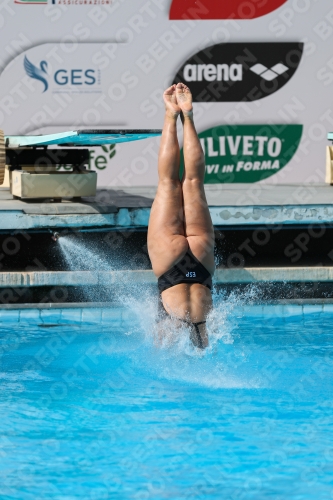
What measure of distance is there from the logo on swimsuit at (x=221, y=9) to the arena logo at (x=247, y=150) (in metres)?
1.51

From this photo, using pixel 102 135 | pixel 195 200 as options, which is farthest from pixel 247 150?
pixel 195 200

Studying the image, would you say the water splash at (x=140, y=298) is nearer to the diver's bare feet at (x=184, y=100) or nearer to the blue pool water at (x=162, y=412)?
the blue pool water at (x=162, y=412)

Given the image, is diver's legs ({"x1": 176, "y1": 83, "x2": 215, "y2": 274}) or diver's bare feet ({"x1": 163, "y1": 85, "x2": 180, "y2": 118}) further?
diver's bare feet ({"x1": 163, "y1": 85, "x2": 180, "y2": 118})

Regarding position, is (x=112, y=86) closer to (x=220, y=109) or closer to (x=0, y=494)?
(x=220, y=109)

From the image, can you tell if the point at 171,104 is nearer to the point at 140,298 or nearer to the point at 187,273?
the point at 187,273

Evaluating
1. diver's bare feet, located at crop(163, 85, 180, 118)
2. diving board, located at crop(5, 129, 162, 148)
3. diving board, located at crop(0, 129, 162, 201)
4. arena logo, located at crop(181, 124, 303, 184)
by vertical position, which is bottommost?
diver's bare feet, located at crop(163, 85, 180, 118)

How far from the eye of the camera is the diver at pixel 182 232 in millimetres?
5188

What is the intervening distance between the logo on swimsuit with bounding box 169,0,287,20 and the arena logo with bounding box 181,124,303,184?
151 cm

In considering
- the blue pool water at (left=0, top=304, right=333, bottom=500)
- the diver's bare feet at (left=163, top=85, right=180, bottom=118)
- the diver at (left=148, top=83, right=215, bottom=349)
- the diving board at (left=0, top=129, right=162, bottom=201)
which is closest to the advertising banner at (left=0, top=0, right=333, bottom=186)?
the diving board at (left=0, top=129, right=162, bottom=201)

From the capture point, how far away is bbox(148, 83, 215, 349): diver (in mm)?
5188

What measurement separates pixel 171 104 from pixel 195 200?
28.7 inches

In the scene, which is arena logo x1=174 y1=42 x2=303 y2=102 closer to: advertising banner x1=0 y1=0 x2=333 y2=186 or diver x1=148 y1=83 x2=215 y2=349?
advertising banner x1=0 y1=0 x2=333 y2=186

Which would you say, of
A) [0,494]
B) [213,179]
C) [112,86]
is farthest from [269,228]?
[0,494]

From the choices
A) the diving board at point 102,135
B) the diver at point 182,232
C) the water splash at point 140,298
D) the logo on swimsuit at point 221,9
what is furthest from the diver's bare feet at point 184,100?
the logo on swimsuit at point 221,9
